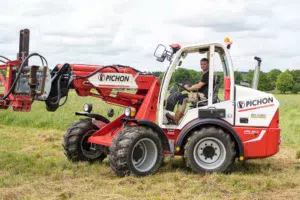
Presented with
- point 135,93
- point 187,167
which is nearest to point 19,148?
point 135,93

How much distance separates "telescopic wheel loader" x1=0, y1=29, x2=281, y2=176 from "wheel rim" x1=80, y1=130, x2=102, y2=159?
44cm

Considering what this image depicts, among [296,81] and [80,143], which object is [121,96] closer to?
[80,143]

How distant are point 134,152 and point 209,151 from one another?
146cm

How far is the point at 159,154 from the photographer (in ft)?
26.5

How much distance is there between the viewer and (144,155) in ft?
26.7

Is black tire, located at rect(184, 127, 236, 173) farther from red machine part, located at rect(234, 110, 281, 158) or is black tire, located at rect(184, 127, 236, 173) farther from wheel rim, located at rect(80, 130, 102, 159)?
wheel rim, located at rect(80, 130, 102, 159)

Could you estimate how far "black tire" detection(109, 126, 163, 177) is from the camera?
763 centimetres

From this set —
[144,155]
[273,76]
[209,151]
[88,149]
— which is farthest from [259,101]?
[273,76]

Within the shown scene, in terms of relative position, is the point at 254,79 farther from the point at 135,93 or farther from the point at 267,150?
the point at 135,93

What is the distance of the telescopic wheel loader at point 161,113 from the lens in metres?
7.64

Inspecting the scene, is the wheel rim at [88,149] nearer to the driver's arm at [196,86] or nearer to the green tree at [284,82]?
the driver's arm at [196,86]

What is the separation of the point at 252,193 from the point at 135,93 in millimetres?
3223

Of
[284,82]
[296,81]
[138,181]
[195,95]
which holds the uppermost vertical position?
[296,81]

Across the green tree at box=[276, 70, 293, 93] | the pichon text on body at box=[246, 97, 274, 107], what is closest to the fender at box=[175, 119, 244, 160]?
the pichon text on body at box=[246, 97, 274, 107]
